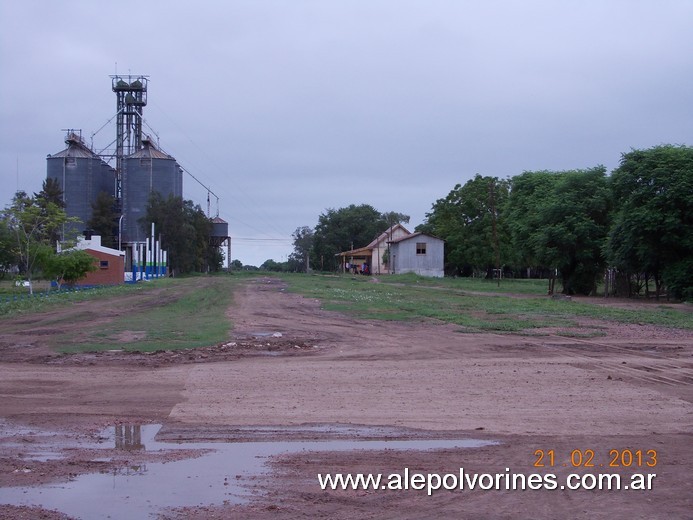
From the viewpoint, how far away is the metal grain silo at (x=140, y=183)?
9956cm

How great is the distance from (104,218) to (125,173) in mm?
8540

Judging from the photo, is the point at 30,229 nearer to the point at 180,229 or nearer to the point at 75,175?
the point at 180,229

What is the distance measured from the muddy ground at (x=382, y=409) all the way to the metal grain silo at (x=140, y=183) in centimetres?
8018

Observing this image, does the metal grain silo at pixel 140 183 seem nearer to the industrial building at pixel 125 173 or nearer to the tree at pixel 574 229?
the industrial building at pixel 125 173

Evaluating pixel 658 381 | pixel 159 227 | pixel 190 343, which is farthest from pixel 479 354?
pixel 159 227

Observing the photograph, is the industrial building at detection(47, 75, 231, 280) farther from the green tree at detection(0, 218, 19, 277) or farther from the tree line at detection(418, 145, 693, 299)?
the tree line at detection(418, 145, 693, 299)

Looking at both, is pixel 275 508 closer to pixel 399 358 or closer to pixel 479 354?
pixel 399 358

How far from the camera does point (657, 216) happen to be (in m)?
43.4

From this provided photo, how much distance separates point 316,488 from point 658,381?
9778 millimetres

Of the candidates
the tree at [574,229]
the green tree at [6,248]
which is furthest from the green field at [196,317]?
the tree at [574,229]

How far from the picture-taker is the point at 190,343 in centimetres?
2016

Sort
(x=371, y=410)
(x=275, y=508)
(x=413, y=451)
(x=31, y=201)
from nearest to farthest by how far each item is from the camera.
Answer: (x=275, y=508)
(x=413, y=451)
(x=371, y=410)
(x=31, y=201)

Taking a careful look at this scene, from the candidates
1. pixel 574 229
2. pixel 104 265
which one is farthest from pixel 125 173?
pixel 574 229

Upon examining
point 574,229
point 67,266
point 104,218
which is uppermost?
point 104,218
